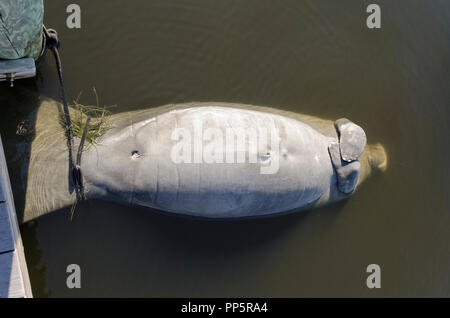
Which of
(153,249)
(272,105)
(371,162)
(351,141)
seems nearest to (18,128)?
(153,249)

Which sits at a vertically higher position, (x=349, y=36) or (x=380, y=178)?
(x=349, y=36)

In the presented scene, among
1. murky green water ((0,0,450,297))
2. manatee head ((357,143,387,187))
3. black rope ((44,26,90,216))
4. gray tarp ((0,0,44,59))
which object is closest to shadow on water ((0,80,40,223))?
murky green water ((0,0,450,297))

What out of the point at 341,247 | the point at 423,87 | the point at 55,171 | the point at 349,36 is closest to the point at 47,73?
the point at 55,171

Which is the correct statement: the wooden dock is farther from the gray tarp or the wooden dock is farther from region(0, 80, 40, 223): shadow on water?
the gray tarp

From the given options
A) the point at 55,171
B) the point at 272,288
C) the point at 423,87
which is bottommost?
the point at 272,288

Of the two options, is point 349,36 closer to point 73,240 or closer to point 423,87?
point 423,87

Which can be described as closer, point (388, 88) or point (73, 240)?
point (73, 240)

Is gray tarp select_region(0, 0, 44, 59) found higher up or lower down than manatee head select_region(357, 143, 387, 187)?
higher up

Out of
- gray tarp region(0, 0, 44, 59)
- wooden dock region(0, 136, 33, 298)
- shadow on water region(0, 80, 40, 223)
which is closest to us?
gray tarp region(0, 0, 44, 59)

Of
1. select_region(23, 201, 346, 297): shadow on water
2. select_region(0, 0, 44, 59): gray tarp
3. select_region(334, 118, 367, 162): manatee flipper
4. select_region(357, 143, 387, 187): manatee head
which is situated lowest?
select_region(23, 201, 346, 297): shadow on water
